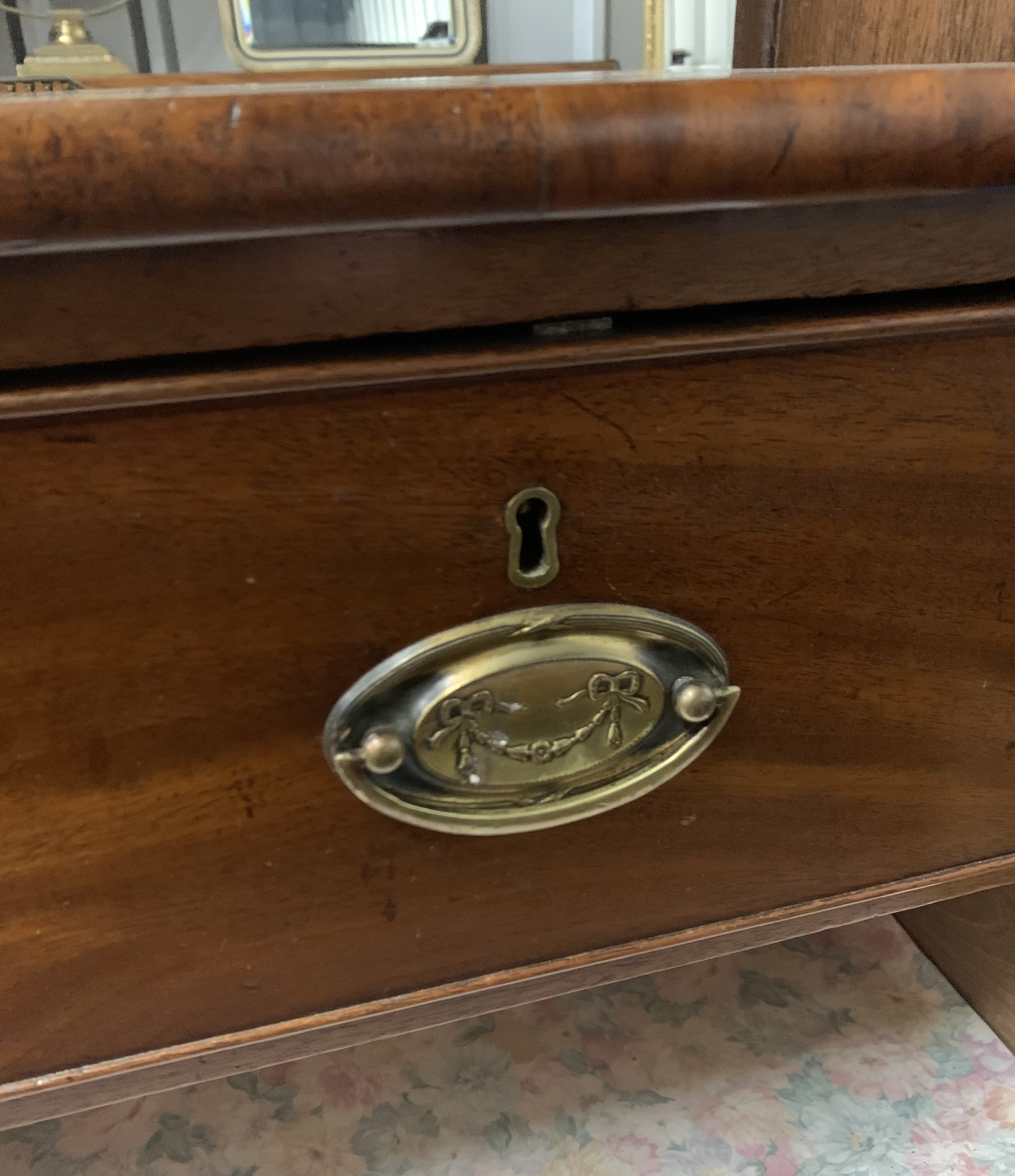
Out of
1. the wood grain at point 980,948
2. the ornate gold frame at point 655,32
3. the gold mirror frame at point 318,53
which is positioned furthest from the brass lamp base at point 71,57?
the wood grain at point 980,948

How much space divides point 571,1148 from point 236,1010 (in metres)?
0.26

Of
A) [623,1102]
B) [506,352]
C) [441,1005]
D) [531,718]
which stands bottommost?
[623,1102]

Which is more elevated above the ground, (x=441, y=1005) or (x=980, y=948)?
(x=441, y=1005)

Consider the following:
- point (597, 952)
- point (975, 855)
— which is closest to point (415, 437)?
point (597, 952)

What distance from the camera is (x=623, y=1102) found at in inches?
23.1

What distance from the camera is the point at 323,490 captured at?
0.31 m

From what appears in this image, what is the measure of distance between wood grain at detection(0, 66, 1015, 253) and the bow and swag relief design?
164 millimetres

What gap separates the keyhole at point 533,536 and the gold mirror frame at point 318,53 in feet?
1.74

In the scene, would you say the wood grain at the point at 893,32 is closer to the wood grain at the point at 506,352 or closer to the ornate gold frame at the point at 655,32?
the ornate gold frame at the point at 655,32

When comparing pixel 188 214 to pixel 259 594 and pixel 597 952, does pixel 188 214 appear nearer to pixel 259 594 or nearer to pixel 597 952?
pixel 259 594

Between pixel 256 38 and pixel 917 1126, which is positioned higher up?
pixel 256 38

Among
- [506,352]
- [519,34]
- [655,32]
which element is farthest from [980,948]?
[519,34]

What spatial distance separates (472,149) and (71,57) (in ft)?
1.97

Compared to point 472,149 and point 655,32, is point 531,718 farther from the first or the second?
point 655,32
